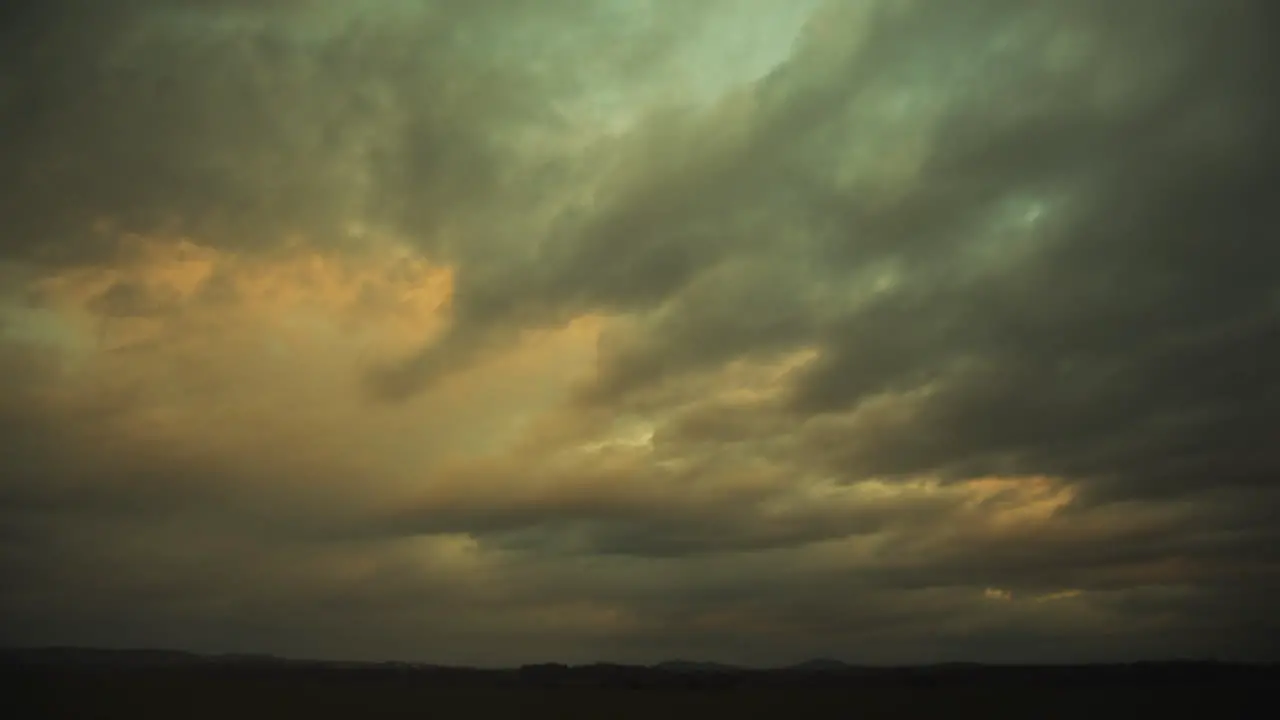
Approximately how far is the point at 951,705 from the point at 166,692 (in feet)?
192

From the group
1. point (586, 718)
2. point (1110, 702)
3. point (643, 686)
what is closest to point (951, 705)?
point (1110, 702)

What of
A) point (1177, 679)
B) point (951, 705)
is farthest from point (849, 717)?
point (1177, 679)

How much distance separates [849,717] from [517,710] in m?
22.1

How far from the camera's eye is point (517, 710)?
57.5 m

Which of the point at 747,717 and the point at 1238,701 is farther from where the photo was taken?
the point at 1238,701

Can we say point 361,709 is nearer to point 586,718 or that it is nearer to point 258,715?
point 258,715

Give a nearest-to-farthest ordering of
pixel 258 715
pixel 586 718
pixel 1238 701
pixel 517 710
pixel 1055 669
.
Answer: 1. pixel 258 715
2. pixel 586 718
3. pixel 517 710
4. pixel 1238 701
5. pixel 1055 669

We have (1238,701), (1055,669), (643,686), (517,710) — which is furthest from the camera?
(1055,669)

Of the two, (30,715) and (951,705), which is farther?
(951,705)

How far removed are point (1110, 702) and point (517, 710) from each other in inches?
1819

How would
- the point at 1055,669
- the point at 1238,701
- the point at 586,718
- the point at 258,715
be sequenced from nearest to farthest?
the point at 258,715 < the point at 586,718 < the point at 1238,701 < the point at 1055,669

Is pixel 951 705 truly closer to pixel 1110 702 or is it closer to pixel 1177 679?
pixel 1110 702

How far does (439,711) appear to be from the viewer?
5572 centimetres

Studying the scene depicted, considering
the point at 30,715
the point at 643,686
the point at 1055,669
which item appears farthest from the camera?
the point at 1055,669
